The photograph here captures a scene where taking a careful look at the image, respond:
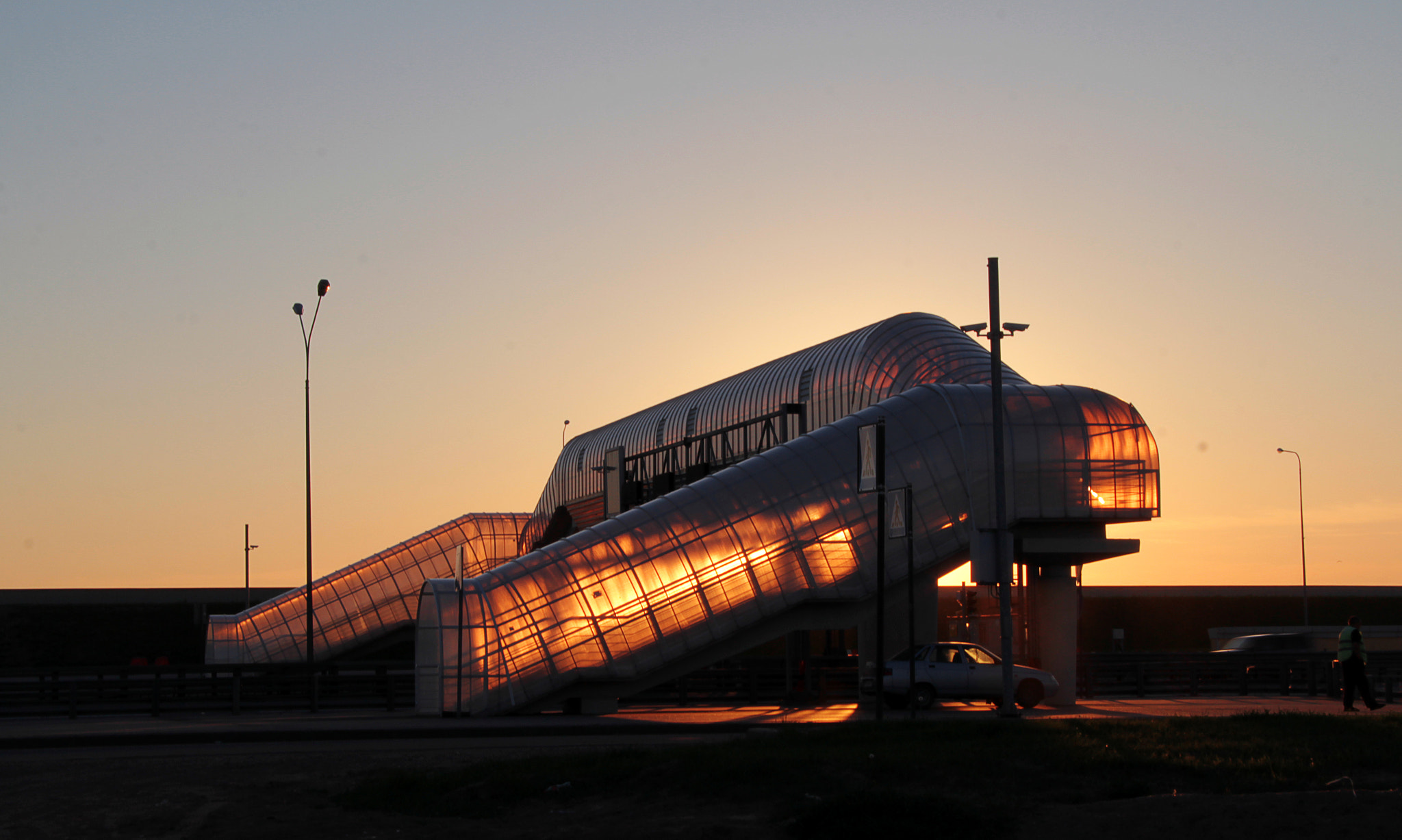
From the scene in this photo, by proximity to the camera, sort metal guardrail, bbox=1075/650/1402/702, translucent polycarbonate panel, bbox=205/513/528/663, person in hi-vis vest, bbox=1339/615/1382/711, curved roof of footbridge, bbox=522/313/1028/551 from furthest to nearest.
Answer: translucent polycarbonate panel, bbox=205/513/528/663 < curved roof of footbridge, bbox=522/313/1028/551 < metal guardrail, bbox=1075/650/1402/702 < person in hi-vis vest, bbox=1339/615/1382/711

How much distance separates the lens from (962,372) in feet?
131

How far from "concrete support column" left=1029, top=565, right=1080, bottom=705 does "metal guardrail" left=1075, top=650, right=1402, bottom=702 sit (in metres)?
2.16

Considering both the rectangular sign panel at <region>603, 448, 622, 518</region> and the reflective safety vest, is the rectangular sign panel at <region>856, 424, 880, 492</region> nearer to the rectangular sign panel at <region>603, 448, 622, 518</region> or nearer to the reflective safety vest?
the reflective safety vest

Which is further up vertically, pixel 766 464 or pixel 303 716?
pixel 766 464

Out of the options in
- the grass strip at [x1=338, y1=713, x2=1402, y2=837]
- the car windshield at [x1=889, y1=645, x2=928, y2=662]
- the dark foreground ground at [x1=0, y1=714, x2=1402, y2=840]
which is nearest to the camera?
the dark foreground ground at [x1=0, y1=714, x2=1402, y2=840]

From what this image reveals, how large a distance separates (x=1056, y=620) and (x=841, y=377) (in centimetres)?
1346

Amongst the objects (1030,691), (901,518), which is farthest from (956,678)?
(901,518)

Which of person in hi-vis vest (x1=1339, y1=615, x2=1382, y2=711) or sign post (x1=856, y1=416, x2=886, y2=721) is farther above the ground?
sign post (x1=856, y1=416, x2=886, y2=721)

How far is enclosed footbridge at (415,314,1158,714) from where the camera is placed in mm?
27594

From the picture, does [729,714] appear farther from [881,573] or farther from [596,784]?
[596,784]

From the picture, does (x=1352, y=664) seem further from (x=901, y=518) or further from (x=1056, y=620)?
Answer: (x=901, y=518)

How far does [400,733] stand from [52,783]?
7.12 metres

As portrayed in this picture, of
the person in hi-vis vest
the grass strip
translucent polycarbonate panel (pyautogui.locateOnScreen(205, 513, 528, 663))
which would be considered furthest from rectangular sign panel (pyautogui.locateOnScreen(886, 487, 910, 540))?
translucent polycarbonate panel (pyautogui.locateOnScreen(205, 513, 528, 663))

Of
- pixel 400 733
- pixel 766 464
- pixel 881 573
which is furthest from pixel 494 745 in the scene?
pixel 766 464
